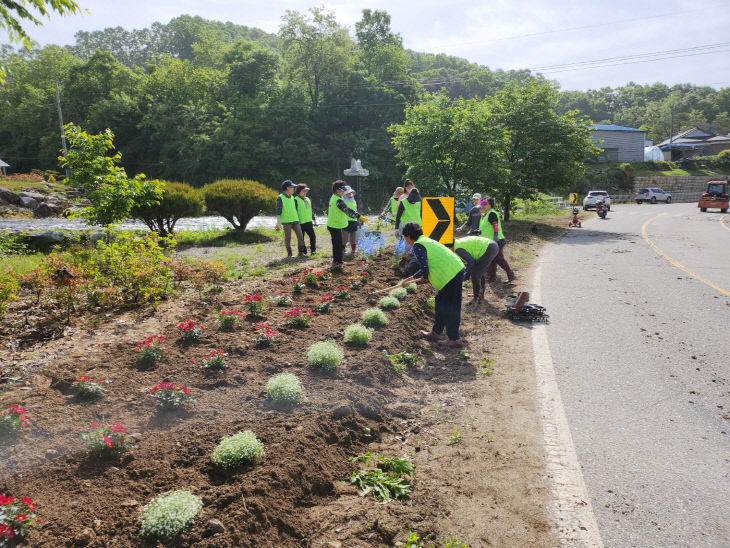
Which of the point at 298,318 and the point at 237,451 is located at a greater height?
the point at 298,318

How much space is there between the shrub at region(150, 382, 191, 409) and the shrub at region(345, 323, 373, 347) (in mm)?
2098

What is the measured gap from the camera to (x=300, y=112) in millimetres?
44938

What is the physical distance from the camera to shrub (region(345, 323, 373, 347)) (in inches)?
220

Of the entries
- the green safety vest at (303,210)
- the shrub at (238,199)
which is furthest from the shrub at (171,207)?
the green safety vest at (303,210)

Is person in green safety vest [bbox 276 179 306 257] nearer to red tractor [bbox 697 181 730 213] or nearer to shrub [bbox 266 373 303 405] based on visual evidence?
shrub [bbox 266 373 303 405]

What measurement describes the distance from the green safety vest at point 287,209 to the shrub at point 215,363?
6980mm

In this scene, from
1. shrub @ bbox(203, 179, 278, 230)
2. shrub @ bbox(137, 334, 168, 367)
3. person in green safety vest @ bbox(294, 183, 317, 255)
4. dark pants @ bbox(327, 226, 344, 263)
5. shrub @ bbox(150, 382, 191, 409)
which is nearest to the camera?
shrub @ bbox(150, 382, 191, 409)

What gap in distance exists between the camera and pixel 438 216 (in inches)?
360

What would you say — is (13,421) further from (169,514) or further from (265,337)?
(265,337)

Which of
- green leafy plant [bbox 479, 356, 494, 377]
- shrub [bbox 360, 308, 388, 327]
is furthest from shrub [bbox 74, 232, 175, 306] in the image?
green leafy plant [bbox 479, 356, 494, 377]

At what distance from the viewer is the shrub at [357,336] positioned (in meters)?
5.59

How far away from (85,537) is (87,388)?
5.65ft

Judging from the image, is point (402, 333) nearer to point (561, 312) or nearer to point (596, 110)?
point (561, 312)

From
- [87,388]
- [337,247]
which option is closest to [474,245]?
[337,247]
